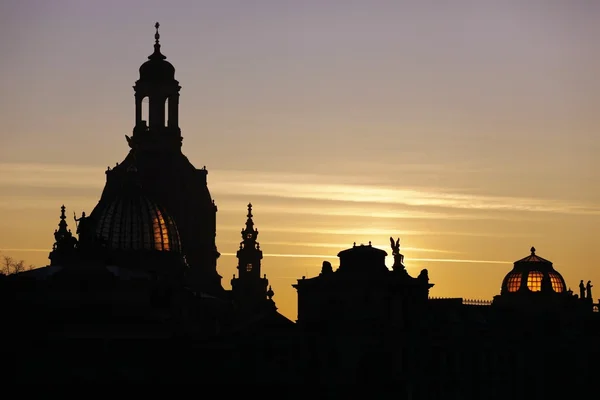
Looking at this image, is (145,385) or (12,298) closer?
(145,385)

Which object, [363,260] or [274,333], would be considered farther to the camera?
[363,260]

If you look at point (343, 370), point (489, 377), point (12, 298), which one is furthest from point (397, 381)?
point (12, 298)

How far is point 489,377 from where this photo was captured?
193 meters

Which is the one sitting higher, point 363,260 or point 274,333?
point 363,260

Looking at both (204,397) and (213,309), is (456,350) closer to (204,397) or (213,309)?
(213,309)

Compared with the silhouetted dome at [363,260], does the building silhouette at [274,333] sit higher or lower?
lower

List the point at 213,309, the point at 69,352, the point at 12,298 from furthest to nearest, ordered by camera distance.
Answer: the point at 213,309 < the point at 12,298 < the point at 69,352

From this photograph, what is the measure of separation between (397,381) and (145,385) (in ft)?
94.0

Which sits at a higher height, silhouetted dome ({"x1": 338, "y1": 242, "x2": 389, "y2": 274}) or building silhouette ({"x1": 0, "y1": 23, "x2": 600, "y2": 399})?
silhouetted dome ({"x1": 338, "y1": 242, "x2": 389, "y2": 274})

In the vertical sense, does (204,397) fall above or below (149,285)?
below

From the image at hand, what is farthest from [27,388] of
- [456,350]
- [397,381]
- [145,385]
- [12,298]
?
[456,350]

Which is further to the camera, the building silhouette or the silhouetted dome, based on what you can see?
the silhouetted dome

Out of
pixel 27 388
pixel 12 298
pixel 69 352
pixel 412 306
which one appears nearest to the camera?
pixel 27 388

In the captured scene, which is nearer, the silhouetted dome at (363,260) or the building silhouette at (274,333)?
the building silhouette at (274,333)
